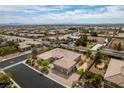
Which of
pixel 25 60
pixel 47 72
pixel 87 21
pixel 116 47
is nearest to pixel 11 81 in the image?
pixel 25 60

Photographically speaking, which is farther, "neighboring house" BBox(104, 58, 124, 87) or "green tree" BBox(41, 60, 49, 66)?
"green tree" BBox(41, 60, 49, 66)

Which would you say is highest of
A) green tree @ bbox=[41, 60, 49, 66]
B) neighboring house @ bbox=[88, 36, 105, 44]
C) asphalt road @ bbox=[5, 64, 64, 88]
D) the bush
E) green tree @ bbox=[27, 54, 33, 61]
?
neighboring house @ bbox=[88, 36, 105, 44]

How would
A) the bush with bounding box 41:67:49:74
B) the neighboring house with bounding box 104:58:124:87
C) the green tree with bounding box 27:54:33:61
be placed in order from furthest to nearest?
the green tree with bounding box 27:54:33:61 → the bush with bounding box 41:67:49:74 → the neighboring house with bounding box 104:58:124:87

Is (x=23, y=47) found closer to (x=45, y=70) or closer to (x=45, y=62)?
(x=45, y=62)

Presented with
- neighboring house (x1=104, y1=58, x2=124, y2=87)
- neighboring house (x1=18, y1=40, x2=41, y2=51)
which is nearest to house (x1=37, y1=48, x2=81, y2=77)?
neighboring house (x1=18, y1=40, x2=41, y2=51)

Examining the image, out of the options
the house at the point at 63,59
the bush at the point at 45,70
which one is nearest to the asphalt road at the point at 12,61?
the house at the point at 63,59

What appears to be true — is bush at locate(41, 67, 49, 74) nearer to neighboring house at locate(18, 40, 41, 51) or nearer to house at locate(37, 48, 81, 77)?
house at locate(37, 48, 81, 77)

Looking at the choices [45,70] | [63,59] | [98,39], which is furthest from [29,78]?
[98,39]

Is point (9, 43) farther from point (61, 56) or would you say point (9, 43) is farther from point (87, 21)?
point (87, 21)
